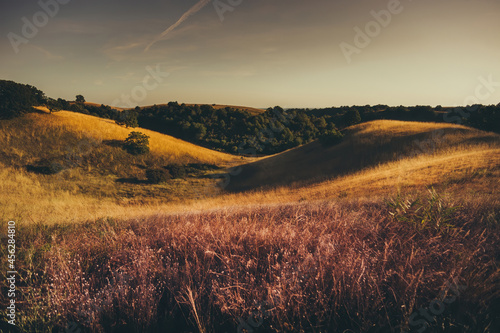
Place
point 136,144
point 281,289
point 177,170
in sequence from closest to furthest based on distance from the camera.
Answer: point 281,289 → point 177,170 → point 136,144

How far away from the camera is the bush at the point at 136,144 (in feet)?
118

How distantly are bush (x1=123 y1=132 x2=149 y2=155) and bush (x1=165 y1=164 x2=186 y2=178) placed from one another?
5.43 meters

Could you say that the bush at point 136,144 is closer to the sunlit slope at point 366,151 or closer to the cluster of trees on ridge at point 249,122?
the sunlit slope at point 366,151

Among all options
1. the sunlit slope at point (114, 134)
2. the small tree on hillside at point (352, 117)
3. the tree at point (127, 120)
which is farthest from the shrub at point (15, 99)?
the small tree on hillside at point (352, 117)

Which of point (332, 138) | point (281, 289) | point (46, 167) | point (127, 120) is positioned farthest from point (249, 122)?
point (281, 289)

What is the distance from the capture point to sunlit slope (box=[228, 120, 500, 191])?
2389 centimetres

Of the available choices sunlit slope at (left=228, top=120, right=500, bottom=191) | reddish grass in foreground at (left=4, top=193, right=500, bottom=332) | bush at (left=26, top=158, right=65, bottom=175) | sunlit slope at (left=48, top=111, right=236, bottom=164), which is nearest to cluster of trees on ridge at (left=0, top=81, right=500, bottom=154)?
sunlit slope at (left=48, top=111, right=236, bottom=164)

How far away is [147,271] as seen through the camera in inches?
98.0

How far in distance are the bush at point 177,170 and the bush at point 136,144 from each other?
5429 millimetres

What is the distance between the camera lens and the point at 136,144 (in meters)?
36.4

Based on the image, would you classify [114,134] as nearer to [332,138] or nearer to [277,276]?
[332,138]

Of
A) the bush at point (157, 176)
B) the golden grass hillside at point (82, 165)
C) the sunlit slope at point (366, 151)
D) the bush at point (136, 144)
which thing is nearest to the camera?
the golden grass hillside at point (82, 165)

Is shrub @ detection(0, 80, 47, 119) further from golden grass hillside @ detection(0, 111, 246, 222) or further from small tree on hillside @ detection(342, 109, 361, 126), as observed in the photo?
small tree on hillside @ detection(342, 109, 361, 126)

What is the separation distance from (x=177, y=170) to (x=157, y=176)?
4113 mm
